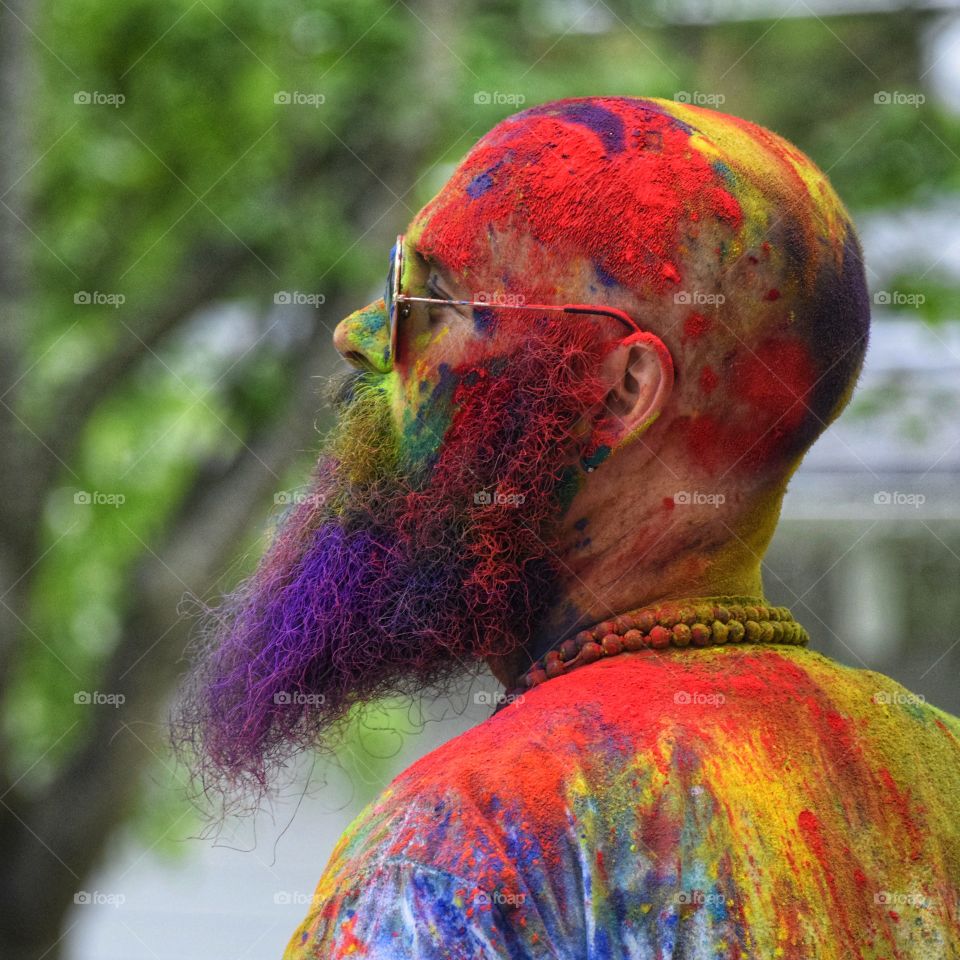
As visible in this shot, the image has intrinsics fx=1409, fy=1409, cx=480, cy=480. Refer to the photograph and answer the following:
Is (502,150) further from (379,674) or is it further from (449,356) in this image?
(379,674)

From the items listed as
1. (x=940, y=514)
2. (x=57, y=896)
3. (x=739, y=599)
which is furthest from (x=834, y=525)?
(x=739, y=599)

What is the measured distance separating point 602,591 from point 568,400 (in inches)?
10.6

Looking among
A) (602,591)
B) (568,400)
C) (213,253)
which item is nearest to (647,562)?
(602,591)

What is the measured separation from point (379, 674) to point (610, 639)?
365mm

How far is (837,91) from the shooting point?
325 inches

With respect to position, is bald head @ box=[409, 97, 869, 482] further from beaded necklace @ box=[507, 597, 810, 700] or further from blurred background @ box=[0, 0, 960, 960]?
blurred background @ box=[0, 0, 960, 960]

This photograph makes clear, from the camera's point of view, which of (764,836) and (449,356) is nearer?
(764,836)

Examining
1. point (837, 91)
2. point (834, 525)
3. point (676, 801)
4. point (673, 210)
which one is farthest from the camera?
point (834, 525)

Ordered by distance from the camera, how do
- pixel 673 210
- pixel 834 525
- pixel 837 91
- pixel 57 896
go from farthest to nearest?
pixel 834 525, pixel 837 91, pixel 57 896, pixel 673 210

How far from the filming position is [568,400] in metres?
1.91

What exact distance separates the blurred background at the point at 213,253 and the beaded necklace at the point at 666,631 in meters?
2.95

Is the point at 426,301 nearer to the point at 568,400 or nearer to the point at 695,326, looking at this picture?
the point at 568,400

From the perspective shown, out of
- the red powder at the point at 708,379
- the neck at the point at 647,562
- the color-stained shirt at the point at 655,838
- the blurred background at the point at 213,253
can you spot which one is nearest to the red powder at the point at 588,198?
the red powder at the point at 708,379

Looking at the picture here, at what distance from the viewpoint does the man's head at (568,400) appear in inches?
74.4
